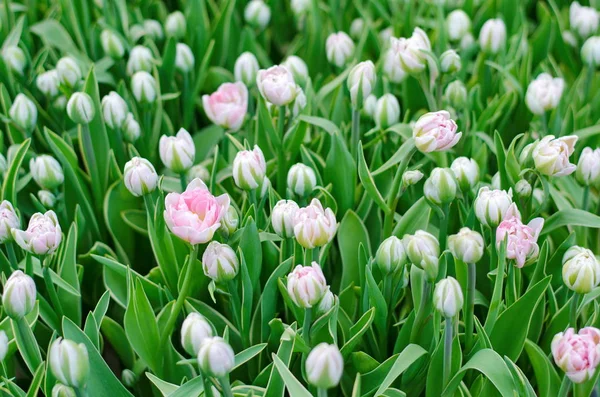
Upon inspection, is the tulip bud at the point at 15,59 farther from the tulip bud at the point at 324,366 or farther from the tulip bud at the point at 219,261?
the tulip bud at the point at 324,366

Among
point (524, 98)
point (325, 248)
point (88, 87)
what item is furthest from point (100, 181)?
point (524, 98)

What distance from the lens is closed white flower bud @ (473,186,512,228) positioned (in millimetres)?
985

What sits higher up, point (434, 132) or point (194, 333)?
point (434, 132)

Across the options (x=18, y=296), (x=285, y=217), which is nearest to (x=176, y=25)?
(x=285, y=217)

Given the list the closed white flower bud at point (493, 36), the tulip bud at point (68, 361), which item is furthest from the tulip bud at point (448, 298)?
the closed white flower bud at point (493, 36)

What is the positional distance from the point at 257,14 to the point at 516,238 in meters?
0.92

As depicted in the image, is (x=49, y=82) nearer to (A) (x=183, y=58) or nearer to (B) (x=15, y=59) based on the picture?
(B) (x=15, y=59)

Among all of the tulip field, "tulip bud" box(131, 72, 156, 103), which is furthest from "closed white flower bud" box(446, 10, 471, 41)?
"tulip bud" box(131, 72, 156, 103)

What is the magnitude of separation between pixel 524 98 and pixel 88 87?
759mm

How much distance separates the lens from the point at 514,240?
98cm

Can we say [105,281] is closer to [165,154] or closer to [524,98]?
[165,154]

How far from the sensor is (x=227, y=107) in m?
1.27

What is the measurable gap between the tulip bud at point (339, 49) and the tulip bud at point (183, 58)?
0.26m

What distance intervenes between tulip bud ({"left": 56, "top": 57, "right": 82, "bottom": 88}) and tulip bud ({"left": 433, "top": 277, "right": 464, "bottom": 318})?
0.80m
